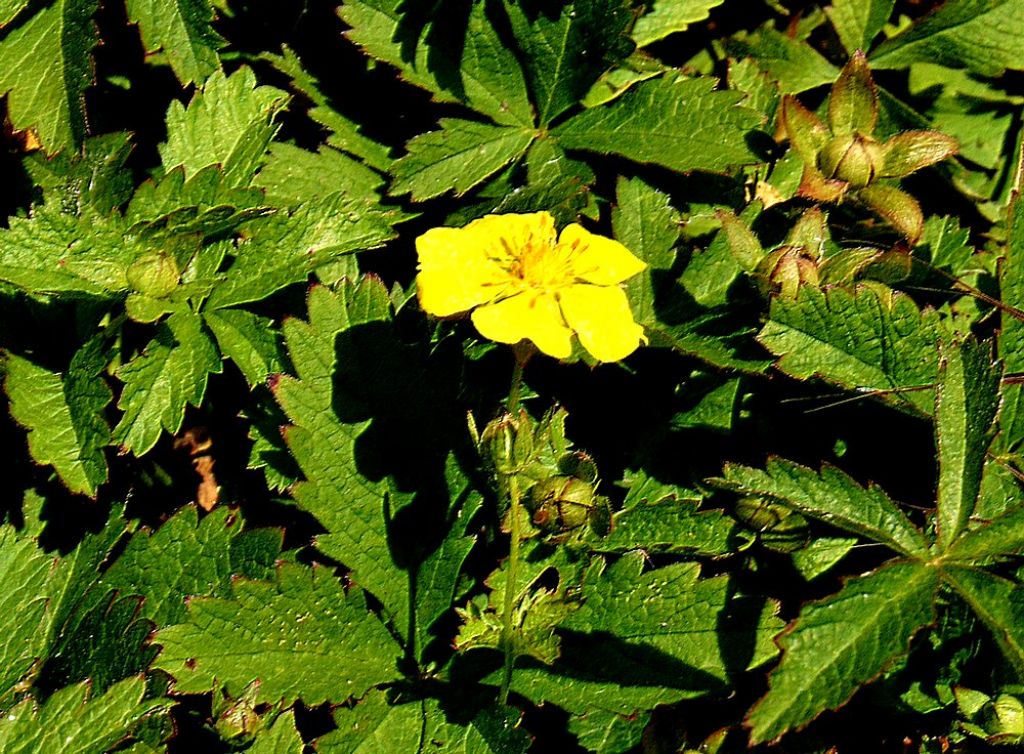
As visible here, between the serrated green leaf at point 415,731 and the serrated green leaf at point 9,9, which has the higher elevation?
the serrated green leaf at point 9,9

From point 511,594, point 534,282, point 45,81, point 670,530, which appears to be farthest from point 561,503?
point 45,81

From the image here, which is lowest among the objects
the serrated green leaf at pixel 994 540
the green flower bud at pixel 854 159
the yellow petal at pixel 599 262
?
the serrated green leaf at pixel 994 540

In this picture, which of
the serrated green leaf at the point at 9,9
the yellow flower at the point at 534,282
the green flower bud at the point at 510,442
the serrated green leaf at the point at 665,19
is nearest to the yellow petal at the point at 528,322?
the yellow flower at the point at 534,282

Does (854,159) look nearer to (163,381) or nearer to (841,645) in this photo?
(841,645)

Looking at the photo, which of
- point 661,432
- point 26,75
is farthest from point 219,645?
point 26,75

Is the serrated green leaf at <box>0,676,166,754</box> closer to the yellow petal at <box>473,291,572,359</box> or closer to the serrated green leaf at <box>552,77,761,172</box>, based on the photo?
the yellow petal at <box>473,291,572,359</box>

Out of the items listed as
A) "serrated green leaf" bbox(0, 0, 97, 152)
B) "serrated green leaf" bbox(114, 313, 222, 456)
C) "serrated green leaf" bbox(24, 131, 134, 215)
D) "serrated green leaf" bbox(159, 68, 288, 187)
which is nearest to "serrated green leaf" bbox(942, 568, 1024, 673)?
"serrated green leaf" bbox(114, 313, 222, 456)

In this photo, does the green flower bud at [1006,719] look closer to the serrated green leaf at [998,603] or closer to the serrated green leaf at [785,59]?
the serrated green leaf at [998,603]
